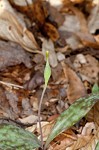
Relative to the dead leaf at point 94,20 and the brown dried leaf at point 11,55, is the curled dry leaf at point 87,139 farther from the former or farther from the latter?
the dead leaf at point 94,20

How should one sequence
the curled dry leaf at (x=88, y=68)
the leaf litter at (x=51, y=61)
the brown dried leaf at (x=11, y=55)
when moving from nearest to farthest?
the leaf litter at (x=51, y=61), the brown dried leaf at (x=11, y=55), the curled dry leaf at (x=88, y=68)

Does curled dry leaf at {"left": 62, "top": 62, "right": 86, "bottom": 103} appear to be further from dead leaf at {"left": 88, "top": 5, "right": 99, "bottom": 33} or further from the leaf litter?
dead leaf at {"left": 88, "top": 5, "right": 99, "bottom": 33}

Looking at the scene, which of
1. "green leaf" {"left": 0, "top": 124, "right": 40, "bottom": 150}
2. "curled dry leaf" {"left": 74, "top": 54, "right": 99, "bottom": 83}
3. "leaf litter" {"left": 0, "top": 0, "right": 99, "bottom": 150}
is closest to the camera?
"green leaf" {"left": 0, "top": 124, "right": 40, "bottom": 150}

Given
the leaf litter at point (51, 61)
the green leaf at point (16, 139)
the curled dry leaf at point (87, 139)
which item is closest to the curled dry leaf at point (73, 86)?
the leaf litter at point (51, 61)

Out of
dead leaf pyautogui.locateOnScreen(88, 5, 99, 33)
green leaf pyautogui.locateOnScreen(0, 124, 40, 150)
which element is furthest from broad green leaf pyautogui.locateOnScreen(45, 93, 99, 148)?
dead leaf pyautogui.locateOnScreen(88, 5, 99, 33)

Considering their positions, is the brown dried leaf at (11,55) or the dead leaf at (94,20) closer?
the brown dried leaf at (11,55)

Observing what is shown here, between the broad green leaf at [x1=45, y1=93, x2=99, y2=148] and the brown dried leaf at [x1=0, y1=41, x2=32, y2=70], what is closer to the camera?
the broad green leaf at [x1=45, y1=93, x2=99, y2=148]

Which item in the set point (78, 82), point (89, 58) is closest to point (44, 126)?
point (78, 82)
